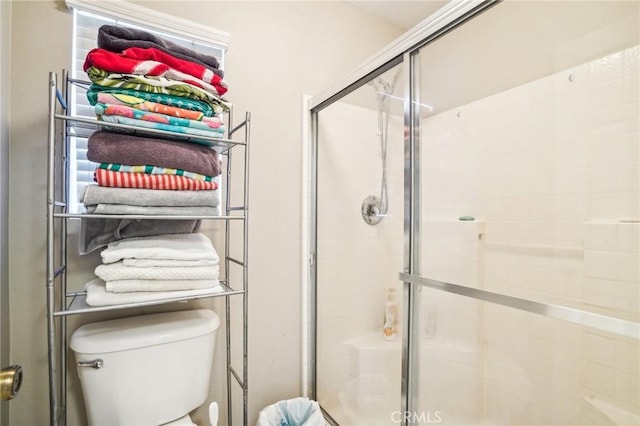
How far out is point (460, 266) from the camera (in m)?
1.14

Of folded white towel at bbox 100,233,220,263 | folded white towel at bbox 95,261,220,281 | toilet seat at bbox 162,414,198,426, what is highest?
folded white towel at bbox 100,233,220,263

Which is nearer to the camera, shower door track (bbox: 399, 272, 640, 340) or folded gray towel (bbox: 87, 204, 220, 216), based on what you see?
shower door track (bbox: 399, 272, 640, 340)

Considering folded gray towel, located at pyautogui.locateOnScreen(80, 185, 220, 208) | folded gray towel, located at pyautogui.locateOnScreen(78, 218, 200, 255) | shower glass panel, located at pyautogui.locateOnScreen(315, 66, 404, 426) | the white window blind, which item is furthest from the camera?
shower glass panel, located at pyautogui.locateOnScreen(315, 66, 404, 426)

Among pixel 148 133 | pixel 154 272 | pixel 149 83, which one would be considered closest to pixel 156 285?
pixel 154 272

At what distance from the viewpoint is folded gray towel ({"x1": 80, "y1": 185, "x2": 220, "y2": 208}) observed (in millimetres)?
849

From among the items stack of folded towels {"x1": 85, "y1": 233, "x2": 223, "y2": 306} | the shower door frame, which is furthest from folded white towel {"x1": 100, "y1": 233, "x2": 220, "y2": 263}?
the shower door frame

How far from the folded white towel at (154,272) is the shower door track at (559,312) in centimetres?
69

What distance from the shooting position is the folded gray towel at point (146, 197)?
85 centimetres

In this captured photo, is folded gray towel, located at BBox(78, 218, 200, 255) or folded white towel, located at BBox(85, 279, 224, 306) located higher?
folded gray towel, located at BBox(78, 218, 200, 255)

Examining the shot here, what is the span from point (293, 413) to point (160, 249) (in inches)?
38.8

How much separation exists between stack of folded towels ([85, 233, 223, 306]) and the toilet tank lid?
0.47 feet

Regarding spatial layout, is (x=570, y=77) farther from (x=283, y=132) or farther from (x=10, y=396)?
(x=10, y=396)

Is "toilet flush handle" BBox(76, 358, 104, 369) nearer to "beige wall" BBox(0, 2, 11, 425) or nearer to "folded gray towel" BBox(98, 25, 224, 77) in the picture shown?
"beige wall" BBox(0, 2, 11, 425)

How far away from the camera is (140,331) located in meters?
0.99
